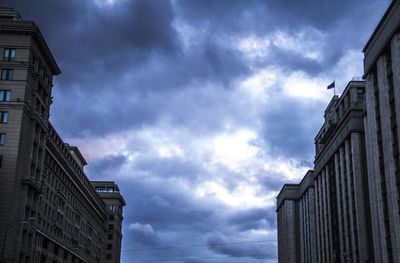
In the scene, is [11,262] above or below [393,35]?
below

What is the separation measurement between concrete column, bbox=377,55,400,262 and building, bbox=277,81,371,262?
2191cm

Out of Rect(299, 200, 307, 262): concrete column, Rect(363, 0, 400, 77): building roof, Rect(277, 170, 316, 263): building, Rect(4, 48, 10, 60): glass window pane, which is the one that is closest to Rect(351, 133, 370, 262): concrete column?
Rect(363, 0, 400, 77): building roof

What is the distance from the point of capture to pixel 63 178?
123750 mm

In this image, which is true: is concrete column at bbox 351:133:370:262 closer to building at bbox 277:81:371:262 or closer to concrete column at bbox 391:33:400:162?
building at bbox 277:81:371:262

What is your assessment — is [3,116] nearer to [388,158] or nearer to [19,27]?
[19,27]

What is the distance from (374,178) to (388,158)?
653 centimetres

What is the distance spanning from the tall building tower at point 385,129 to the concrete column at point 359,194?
14.2 meters

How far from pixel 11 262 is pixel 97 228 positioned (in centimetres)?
9697

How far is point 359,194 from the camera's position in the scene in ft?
327

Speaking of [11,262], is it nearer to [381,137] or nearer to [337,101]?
[381,137]

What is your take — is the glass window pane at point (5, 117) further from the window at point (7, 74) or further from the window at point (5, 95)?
the window at point (7, 74)

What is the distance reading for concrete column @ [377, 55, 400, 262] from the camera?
7394cm

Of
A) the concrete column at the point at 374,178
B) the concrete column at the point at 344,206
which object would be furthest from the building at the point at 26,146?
the concrete column at the point at 344,206

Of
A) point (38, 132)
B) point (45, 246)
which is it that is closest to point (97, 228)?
point (45, 246)
